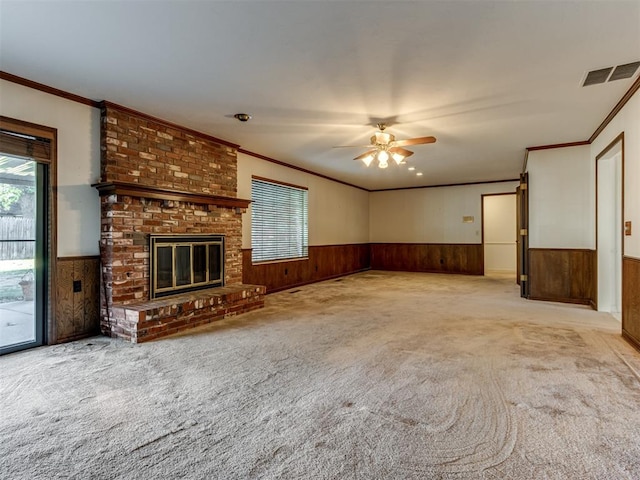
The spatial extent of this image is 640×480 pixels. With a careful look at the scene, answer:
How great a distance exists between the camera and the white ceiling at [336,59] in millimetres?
2428

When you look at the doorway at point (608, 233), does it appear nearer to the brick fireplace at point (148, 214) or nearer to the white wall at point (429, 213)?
the white wall at point (429, 213)

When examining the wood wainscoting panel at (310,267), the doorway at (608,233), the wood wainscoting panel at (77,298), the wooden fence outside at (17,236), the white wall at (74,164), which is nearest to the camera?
the wooden fence outside at (17,236)

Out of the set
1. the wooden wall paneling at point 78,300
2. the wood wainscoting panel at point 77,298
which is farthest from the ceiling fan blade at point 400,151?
the wooden wall paneling at point 78,300

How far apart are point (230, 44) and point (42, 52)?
1576 mm

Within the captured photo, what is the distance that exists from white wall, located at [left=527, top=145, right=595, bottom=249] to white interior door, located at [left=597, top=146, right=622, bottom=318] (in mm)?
362

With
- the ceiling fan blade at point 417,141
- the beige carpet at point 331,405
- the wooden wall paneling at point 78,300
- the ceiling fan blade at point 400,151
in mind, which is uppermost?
the ceiling fan blade at point 417,141

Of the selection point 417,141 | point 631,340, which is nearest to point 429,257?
point 417,141

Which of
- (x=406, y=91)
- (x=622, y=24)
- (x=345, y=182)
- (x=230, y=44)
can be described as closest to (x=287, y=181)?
(x=345, y=182)

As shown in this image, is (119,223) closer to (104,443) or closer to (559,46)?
(104,443)

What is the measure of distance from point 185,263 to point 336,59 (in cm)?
328

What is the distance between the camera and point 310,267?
8.36 m

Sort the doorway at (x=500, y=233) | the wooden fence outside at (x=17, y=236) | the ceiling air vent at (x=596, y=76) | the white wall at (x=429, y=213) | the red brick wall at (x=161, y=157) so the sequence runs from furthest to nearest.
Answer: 1. the doorway at (x=500, y=233)
2. the white wall at (x=429, y=213)
3. the red brick wall at (x=161, y=157)
4. the wooden fence outside at (x=17, y=236)
5. the ceiling air vent at (x=596, y=76)

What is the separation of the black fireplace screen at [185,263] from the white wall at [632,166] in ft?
16.5

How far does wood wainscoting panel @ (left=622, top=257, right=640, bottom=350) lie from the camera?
11.7ft
